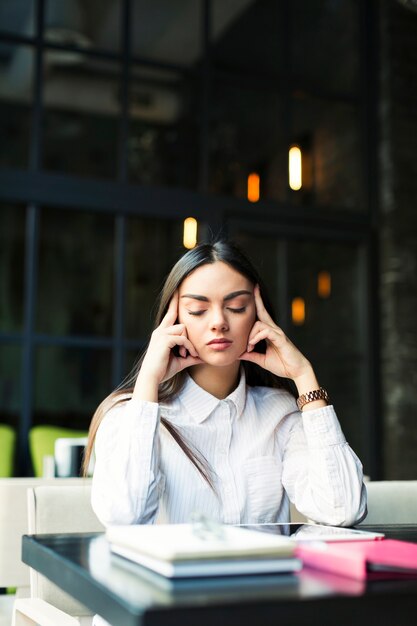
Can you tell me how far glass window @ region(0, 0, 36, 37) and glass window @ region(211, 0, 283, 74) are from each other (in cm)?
98

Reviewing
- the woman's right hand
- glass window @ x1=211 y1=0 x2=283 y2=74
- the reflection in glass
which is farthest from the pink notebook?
glass window @ x1=211 y1=0 x2=283 y2=74

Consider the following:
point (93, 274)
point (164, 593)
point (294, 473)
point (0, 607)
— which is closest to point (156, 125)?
point (93, 274)

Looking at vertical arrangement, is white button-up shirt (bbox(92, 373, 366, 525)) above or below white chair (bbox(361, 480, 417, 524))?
above

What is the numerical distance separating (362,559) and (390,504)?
1.04 m

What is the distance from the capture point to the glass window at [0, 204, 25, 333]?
18.5 feet

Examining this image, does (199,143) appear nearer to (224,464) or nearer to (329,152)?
(329,152)

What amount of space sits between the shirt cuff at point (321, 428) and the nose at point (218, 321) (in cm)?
23

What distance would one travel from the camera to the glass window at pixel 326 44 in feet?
15.9

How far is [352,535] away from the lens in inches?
48.7

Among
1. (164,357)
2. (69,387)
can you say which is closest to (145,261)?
(69,387)

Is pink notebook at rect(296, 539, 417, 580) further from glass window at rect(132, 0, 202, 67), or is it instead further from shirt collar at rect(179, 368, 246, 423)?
glass window at rect(132, 0, 202, 67)

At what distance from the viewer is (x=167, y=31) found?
4.55 m

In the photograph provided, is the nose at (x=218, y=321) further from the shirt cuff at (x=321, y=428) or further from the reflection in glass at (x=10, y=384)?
the reflection in glass at (x=10, y=384)

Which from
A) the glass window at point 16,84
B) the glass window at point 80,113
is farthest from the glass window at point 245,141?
the glass window at point 16,84
